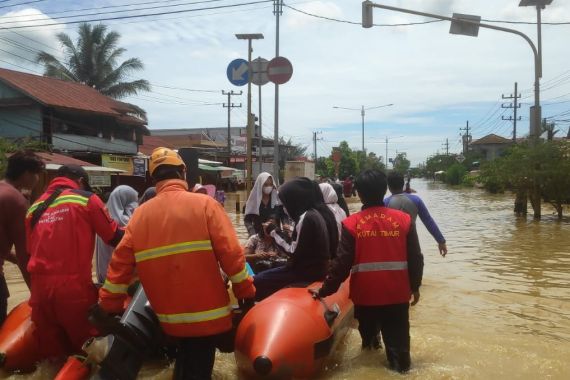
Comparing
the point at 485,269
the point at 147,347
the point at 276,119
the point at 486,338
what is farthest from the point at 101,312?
the point at 276,119

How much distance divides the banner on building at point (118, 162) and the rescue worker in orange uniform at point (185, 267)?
26509mm

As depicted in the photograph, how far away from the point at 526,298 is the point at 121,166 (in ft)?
81.2

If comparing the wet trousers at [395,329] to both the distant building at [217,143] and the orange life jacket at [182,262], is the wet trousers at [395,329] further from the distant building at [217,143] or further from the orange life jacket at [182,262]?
the distant building at [217,143]

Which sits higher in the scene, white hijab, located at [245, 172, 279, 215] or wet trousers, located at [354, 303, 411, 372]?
white hijab, located at [245, 172, 279, 215]

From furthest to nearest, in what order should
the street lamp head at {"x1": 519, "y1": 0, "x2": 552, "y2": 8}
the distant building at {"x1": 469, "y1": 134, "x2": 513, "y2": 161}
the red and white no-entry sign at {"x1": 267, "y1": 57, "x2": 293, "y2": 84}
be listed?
the distant building at {"x1": 469, "y1": 134, "x2": 513, "y2": 161}, the street lamp head at {"x1": 519, "y1": 0, "x2": 552, "y2": 8}, the red and white no-entry sign at {"x1": 267, "y1": 57, "x2": 293, "y2": 84}

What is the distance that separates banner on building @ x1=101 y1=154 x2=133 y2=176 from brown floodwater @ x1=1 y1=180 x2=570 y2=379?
17.8 meters

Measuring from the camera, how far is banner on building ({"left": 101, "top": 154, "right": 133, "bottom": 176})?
94.0 ft

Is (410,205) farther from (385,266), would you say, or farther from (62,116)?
(62,116)

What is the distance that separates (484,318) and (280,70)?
21.7 ft

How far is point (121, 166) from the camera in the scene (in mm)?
29281

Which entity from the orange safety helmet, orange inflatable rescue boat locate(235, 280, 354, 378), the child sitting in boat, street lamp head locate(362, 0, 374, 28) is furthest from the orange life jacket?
street lamp head locate(362, 0, 374, 28)

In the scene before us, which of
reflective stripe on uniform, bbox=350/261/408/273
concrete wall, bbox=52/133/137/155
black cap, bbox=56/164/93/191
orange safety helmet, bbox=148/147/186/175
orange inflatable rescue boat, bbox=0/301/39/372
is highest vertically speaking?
concrete wall, bbox=52/133/137/155

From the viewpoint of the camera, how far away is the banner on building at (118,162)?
1128 inches

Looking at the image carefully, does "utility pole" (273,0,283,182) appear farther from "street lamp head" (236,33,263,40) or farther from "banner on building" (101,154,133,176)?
"banner on building" (101,154,133,176)
